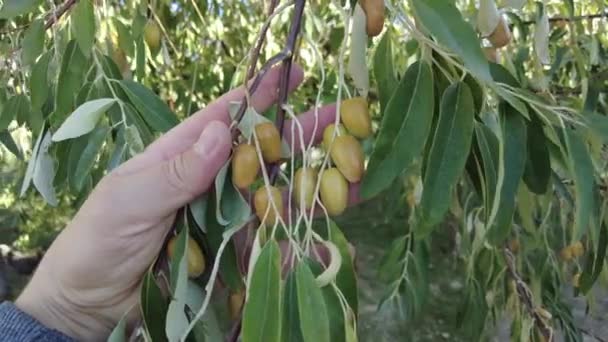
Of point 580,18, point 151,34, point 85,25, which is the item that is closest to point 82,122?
point 85,25

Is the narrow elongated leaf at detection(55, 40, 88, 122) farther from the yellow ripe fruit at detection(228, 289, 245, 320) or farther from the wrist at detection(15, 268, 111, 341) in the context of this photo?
the yellow ripe fruit at detection(228, 289, 245, 320)

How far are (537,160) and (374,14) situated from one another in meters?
0.16

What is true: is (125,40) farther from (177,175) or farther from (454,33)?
(454,33)

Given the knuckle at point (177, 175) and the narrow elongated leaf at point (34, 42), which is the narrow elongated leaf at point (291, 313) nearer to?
the knuckle at point (177, 175)

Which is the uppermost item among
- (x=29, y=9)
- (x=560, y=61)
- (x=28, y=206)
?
(x=29, y=9)

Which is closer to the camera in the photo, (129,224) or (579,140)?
(579,140)

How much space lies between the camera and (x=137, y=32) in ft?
3.45

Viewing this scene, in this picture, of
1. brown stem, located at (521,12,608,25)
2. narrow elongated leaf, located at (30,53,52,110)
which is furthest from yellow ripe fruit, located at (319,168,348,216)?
brown stem, located at (521,12,608,25)

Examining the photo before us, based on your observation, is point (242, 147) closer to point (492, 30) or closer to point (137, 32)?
point (492, 30)

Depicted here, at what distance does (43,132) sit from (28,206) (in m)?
1.87

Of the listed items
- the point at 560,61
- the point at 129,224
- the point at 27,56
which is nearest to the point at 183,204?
the point at 129,224

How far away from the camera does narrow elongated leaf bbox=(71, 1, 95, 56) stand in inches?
30.6

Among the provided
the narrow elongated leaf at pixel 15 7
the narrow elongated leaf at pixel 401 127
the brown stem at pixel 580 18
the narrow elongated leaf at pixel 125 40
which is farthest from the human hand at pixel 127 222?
the brown stem at pixel 580 18

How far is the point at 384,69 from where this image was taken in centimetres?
67
